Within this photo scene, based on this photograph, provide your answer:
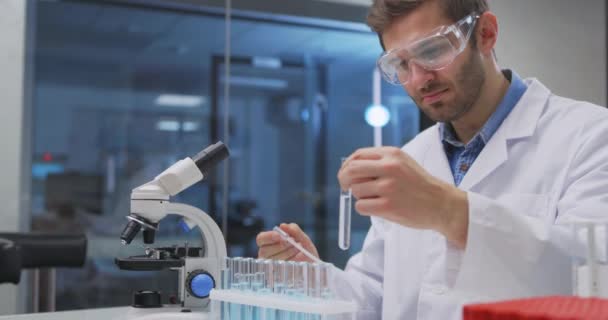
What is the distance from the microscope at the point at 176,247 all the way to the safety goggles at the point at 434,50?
17.8 inches

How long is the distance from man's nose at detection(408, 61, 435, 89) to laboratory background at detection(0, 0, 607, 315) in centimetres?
180

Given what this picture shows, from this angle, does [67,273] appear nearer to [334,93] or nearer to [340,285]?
[334,93]

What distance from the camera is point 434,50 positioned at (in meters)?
1.44

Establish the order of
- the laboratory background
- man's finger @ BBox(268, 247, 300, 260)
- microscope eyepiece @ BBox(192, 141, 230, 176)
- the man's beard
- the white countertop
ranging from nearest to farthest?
the white countertop, microscope eyepiece @ BBox(192, 141, 230, 176), man's finger @ BBox(268, 247, 300, 260), the man's beard, the laboratory background

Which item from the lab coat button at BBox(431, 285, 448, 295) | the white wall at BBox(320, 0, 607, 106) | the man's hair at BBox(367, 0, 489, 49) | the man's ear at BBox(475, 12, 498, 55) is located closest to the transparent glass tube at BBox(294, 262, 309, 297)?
the lab coat button at BBox(431, 285, 448, 295)

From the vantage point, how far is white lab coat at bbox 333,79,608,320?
1.11 metres

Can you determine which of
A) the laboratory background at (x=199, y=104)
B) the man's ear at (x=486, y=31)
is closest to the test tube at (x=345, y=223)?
the man's ear at (x=486, y=31)

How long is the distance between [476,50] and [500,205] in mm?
653

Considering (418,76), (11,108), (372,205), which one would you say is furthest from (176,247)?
(11,108)

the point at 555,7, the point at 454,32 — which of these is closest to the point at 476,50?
the point at 454,32

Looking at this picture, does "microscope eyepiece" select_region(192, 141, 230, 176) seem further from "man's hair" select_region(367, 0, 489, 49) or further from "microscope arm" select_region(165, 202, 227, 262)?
"man's hair" select_region(367, 0, 489, 49)

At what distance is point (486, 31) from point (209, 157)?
0.77 meters

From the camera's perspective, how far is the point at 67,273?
618 centimetres

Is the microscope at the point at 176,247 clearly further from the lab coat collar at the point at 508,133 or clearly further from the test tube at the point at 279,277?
the lab coat collar at the point at 508,133
